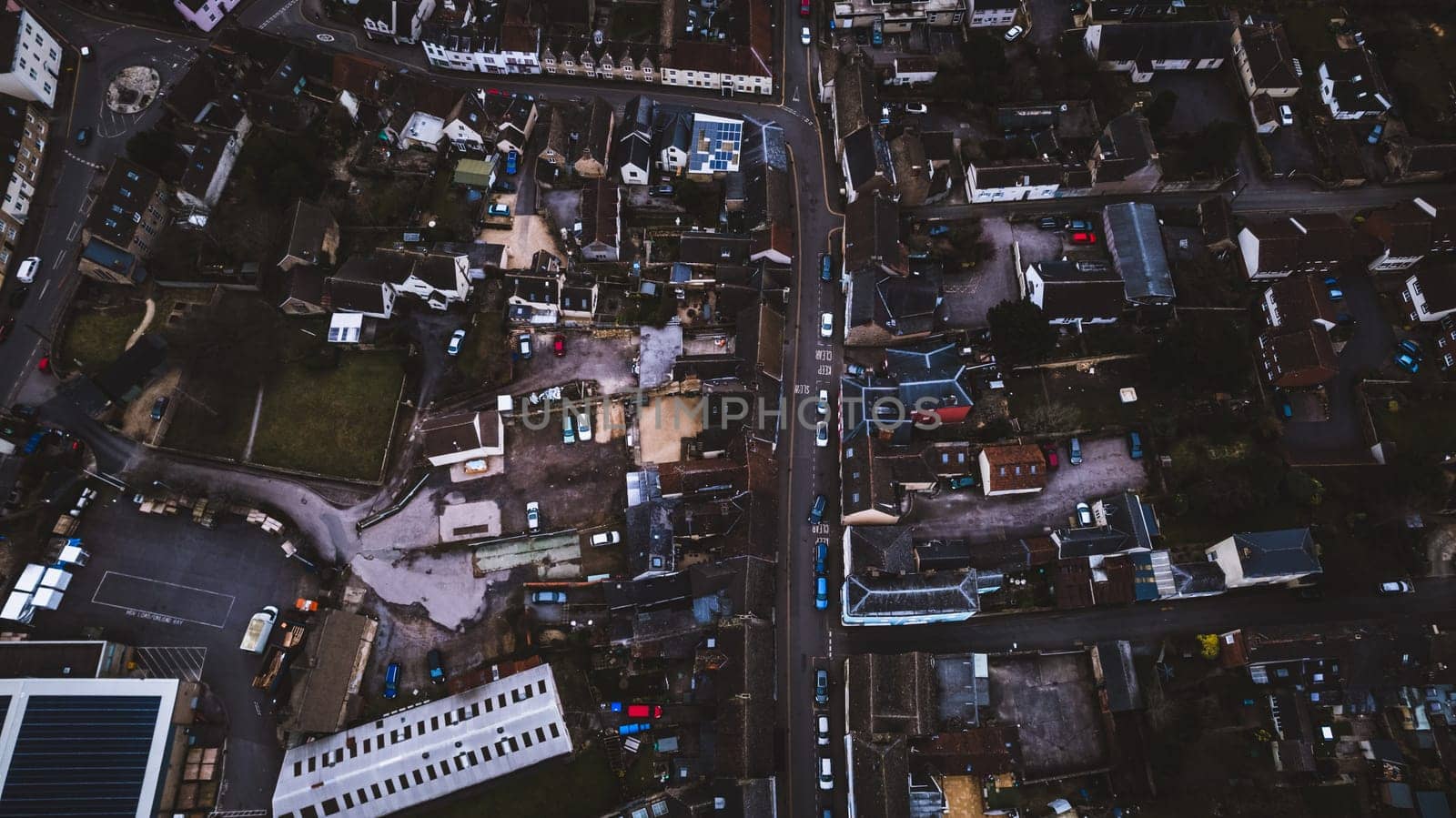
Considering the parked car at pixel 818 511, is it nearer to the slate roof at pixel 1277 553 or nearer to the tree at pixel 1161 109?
the slate roof at pixel 1277 553

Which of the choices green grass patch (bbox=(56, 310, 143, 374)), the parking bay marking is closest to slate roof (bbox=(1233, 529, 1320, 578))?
the parking bay marking

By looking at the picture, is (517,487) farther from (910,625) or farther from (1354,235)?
(1354,235)

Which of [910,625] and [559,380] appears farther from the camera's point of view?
[559,380]

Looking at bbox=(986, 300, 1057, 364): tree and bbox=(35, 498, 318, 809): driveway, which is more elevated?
bbox=(986, 300, 1057, 364): tree

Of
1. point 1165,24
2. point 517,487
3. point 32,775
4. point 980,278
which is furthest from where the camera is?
point 1165,24

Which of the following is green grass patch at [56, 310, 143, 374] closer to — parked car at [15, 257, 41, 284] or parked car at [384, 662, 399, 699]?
parked car at [15, 257, 41, 284]

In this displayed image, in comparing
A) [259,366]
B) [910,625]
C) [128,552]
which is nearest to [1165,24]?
[910,625]

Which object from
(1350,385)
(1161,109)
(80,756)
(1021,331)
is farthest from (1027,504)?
(80,756)

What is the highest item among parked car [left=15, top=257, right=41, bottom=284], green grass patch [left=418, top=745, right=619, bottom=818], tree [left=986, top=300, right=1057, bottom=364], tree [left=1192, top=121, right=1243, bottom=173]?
tree [left=1192, top=121, right=1243, bottom=173]
